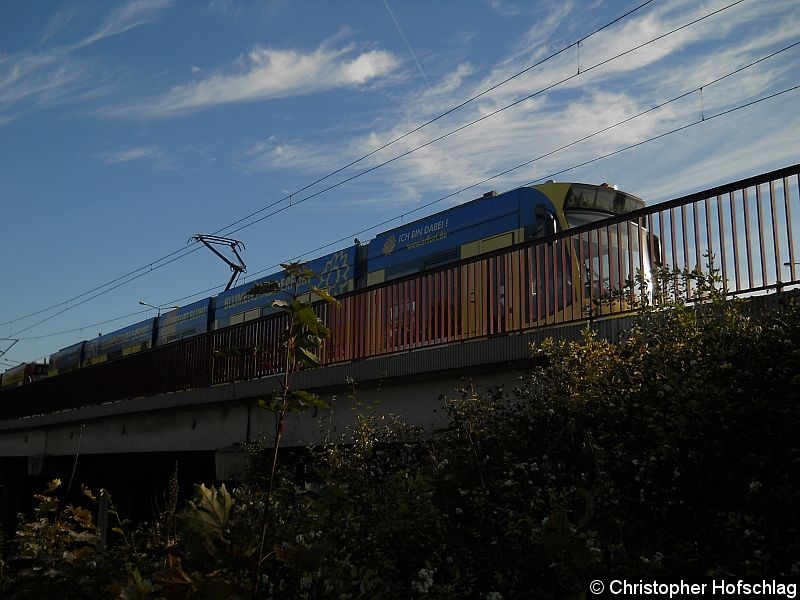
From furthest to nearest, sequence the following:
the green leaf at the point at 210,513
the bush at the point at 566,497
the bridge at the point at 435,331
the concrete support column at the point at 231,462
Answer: the concrete support column at the point at 231,462 < the bridge at the point at 435,331 < the green leaf at the point at 210,513 < the bush at the point at 566,497

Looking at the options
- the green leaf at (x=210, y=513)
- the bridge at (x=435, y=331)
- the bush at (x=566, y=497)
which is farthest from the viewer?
the bridge at (x=435, y=331)

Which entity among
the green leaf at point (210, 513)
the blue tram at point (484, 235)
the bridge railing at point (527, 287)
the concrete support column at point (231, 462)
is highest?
the blue tram at point (484, 235)

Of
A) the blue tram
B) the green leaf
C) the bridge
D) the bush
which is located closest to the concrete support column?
the bridge

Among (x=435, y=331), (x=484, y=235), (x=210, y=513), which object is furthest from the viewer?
(x=484, y=235)

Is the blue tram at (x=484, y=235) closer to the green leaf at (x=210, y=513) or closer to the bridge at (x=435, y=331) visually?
the bridge at (x=435, y=331)

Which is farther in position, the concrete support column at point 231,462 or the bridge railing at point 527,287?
the concrete support column at point 231,462

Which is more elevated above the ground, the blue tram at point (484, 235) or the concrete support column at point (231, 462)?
the blue tram at point (484, 235)

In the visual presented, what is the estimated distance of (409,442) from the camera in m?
7.85

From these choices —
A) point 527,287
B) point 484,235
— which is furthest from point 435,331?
point 484,235

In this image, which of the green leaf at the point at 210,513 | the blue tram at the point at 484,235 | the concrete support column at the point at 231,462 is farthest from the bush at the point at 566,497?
the concrete support column at the point at 231,462

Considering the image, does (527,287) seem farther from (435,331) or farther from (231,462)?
(231,462)

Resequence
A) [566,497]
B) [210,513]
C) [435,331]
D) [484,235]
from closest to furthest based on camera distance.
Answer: [210,513] < [566,497] < [435,331] < [484,235]

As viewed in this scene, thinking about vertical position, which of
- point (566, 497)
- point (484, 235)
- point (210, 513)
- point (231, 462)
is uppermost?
point (484, 235)

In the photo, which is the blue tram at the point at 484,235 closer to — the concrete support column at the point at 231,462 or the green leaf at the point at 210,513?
the concrete support column at the point at 231,462
